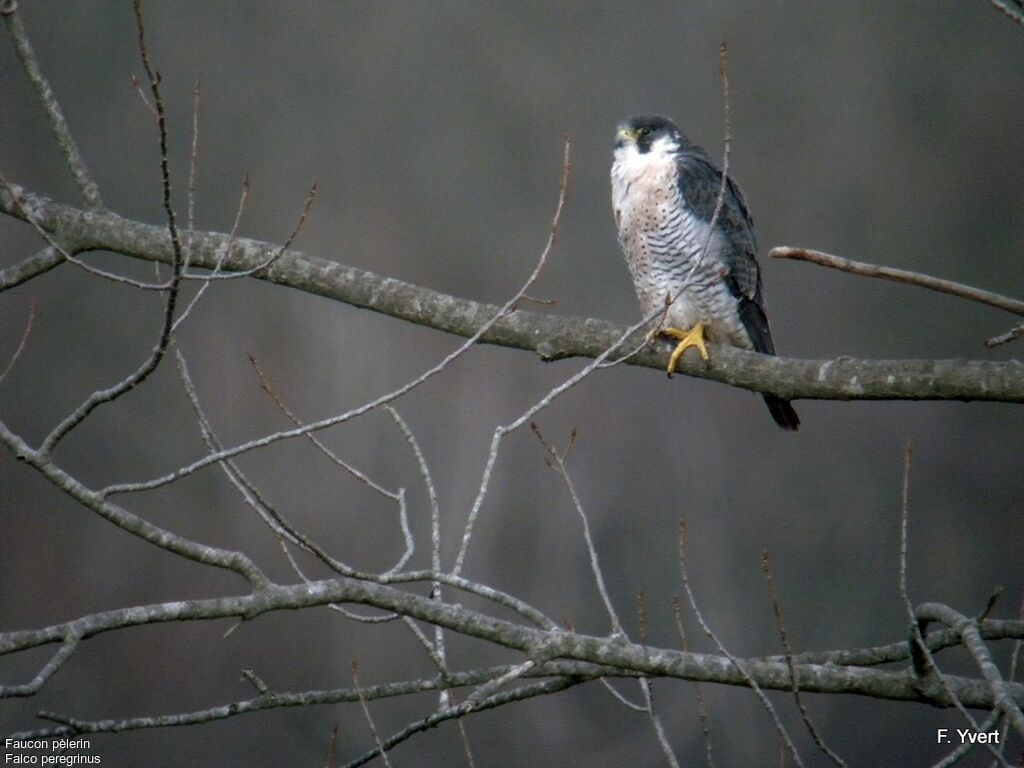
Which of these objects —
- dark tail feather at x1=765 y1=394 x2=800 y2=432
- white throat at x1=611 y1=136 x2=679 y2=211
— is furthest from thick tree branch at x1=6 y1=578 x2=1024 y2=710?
white throat at x1=611 y1=136 x2=679 y2=211

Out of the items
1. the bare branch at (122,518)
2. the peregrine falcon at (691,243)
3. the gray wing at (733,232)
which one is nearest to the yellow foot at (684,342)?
the peregrine falcon at (691,243)

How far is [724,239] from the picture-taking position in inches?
166

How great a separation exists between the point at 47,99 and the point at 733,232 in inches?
82.7

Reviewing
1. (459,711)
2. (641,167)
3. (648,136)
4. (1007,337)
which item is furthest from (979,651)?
(648,136)

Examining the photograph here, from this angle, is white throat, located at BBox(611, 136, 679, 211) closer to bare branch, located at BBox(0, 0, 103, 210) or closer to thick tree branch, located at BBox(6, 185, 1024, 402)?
thick tree branch, located at BBox(6, 185, 1024, 402)

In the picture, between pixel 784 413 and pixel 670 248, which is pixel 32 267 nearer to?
pixel 670 248

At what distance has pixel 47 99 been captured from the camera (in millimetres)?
3041

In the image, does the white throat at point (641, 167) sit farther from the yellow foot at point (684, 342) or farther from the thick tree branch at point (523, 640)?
the thick tree branch at point (523, 640)

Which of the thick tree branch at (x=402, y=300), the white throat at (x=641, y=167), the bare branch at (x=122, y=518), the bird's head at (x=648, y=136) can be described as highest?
the bird's head at (x=648, y=136)

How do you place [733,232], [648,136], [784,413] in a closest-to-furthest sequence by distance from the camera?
[784,413], [733,232], [648,136]

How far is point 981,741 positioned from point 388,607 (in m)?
0.93

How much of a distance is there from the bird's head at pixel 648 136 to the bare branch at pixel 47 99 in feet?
6.07

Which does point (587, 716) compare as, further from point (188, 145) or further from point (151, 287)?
point (151, 287)

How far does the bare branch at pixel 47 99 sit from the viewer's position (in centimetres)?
293
